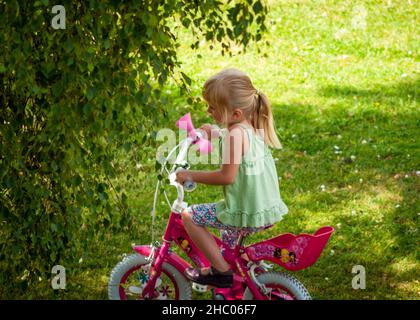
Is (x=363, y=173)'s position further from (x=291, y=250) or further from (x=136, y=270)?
(x=136, y=270)

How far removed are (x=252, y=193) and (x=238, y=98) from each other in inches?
16.2

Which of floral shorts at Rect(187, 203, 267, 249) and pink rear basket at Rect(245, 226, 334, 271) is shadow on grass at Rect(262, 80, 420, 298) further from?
floral shorts at Rect(187, 203, 267, 249)

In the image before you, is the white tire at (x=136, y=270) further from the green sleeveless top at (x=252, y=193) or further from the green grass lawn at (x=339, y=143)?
the green sleeveless top at (x=252, y=193)

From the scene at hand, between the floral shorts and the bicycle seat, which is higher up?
the floral shorts

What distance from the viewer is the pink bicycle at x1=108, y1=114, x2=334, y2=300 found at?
357 centimetres

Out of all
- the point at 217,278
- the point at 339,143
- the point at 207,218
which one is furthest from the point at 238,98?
the point at 339,143

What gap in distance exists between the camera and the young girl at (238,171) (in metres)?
3.45

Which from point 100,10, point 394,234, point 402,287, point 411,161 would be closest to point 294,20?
point 411,161

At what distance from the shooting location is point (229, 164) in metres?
3.41

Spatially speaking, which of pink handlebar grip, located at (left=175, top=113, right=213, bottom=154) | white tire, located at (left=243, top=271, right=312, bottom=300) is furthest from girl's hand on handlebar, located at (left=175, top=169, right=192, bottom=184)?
white tire, located at (left=243, top=271, right=312, bottom=300)

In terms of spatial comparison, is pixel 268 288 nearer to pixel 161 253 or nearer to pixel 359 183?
pixel 161 253

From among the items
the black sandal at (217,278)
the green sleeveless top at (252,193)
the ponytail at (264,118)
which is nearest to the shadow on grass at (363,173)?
the black sandal at (217,278)

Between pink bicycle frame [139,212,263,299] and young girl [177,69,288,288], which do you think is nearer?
young girl [177,69,288,288]

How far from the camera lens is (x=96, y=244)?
477cm
